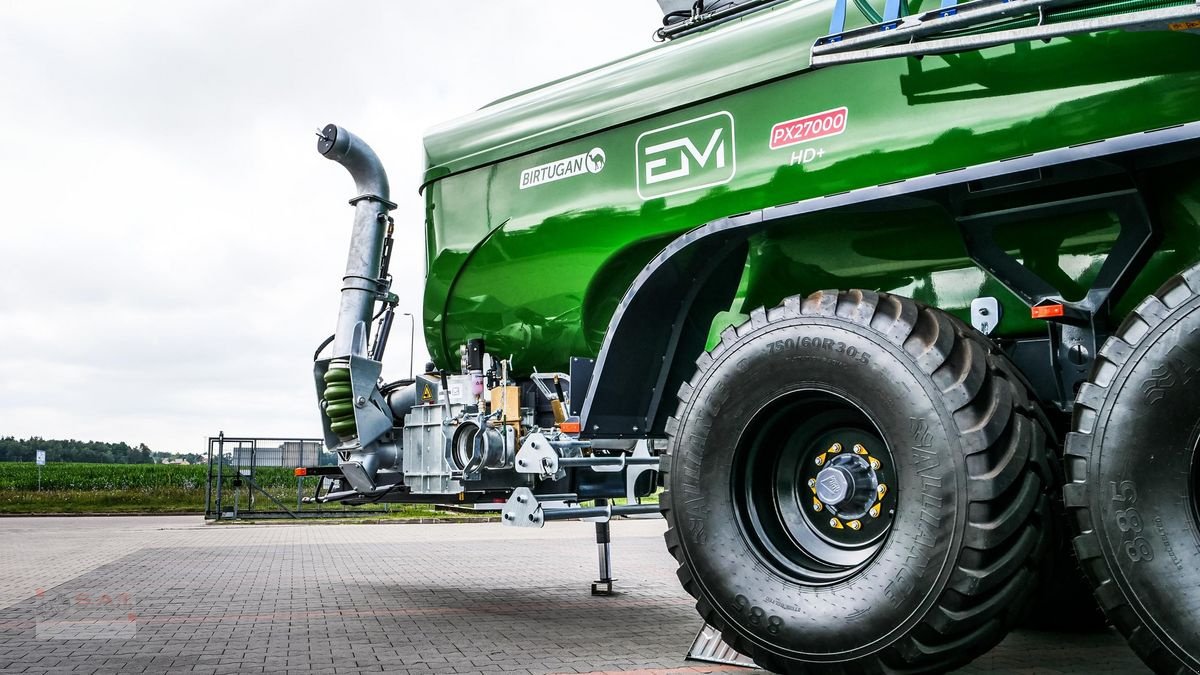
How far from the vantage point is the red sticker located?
4.34m

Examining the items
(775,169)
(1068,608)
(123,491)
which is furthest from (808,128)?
(123,491)

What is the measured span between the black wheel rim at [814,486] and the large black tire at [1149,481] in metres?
0.83

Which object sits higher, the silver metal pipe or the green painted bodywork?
the green painted bodywork

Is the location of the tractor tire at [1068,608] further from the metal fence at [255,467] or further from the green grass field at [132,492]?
the metal fence at [255,467]

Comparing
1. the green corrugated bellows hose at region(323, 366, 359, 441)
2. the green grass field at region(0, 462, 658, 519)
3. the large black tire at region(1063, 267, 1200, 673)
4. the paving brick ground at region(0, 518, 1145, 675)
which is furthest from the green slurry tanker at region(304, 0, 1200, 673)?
the green grass field at region(0, 462, 658, 519)

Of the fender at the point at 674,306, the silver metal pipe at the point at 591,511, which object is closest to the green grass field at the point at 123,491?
the silver metal pipe at the point at 591,511

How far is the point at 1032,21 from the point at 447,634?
15.4ft

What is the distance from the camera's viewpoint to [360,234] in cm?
767

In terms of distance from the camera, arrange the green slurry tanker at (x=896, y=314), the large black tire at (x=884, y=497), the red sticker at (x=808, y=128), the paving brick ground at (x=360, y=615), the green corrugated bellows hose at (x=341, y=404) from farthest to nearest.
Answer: the green corrugated bellows hose at (x=341, y=404) → the paving brick ground at (x=360, y=615) → the red sticker at (x=808, y=128) → the large black tire at (x=884, y=497) → the green slurry tanker at (x=896, y=314)

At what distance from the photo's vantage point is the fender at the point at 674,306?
3809mm

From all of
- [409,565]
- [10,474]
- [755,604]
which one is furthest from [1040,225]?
[10,474]

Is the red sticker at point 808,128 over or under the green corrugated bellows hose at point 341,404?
over

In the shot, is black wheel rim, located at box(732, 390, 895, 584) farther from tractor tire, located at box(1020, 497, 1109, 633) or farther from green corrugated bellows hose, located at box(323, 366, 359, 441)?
green corrugated bellows hose, located at box(323, 366, 359, 441)

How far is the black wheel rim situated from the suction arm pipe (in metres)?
4.26
